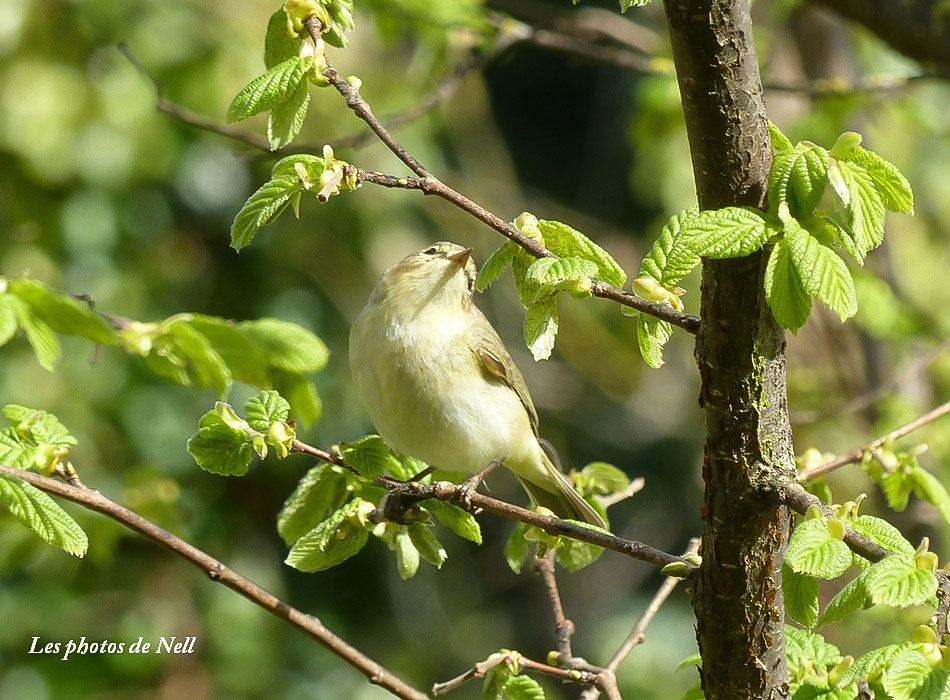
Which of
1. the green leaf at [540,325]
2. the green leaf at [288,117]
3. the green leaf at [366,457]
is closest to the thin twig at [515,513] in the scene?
the green leaf at [366,457]

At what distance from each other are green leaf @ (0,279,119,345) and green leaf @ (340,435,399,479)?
0.51 m

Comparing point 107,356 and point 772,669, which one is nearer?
point 772,669

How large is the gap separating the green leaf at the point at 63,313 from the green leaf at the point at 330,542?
53 cm

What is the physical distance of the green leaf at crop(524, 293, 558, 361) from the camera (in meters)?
1.46

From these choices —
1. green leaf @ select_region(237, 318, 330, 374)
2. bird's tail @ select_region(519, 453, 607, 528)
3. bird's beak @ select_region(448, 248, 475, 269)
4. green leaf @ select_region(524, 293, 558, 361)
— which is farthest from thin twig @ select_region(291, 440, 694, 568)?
bird's beak @ select_region(448, 248, 475, 269)

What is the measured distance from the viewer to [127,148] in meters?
4.25

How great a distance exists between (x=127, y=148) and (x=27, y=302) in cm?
304

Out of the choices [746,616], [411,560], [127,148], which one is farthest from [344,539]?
[127,148]

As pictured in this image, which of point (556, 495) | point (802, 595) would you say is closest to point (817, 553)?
point (802, 595)

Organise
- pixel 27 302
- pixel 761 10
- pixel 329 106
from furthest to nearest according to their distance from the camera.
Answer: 1. pixel 761 10
2. pixel 329 106
3. pixel 27 302

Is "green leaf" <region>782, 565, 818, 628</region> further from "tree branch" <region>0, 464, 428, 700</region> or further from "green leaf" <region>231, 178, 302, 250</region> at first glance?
"green leaf" <region>231, 178, 302, 250</region>

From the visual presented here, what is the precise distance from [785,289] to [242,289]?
12.0 feet

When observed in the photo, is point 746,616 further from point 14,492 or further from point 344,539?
point 14,492

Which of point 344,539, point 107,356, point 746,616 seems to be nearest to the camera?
point 746,616
